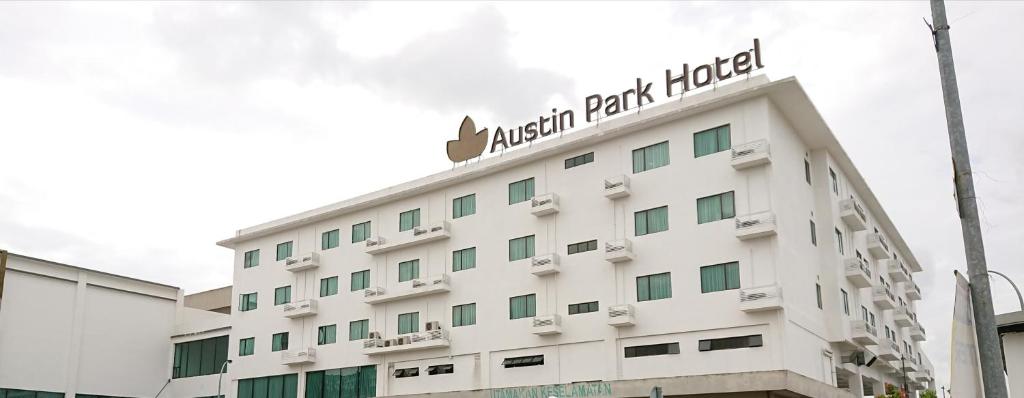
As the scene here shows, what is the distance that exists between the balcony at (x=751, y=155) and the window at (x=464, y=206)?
55.1ft

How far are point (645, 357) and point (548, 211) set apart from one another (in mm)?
9958

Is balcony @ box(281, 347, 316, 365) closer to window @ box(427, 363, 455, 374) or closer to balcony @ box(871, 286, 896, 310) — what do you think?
window @ box(427, 363, 455, 374)

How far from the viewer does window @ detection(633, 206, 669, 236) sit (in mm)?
46531

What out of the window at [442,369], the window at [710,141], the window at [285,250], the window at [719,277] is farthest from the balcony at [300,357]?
the window at [710,141]

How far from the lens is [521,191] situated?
2092 inches

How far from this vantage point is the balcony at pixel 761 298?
41219 mm

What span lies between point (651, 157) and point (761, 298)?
10132mm

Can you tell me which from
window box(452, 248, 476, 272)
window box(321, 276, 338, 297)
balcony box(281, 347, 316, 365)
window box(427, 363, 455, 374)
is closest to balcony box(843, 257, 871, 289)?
window box(452, 248, 476, 272)

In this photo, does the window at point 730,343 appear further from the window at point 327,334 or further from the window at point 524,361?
the window at point 327,334

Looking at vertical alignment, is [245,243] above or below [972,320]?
above

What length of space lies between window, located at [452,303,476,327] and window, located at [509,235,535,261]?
3825 mm

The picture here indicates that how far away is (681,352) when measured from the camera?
4384cm

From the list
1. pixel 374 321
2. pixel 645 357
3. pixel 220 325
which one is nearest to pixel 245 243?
pixel 220 325

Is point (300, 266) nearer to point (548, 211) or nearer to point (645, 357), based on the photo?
point (548, 211)
